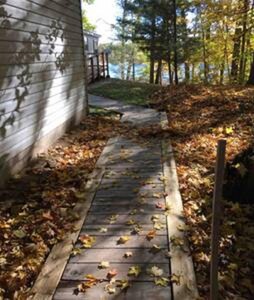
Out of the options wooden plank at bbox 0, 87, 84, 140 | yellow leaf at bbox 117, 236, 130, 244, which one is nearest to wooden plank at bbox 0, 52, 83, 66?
wooden plank at bbox 0, 87, 84, 140

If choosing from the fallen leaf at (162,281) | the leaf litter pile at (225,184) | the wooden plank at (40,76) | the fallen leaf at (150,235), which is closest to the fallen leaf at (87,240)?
the fallen leaf at (150,235)

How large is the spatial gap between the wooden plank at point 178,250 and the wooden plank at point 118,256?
12 cm

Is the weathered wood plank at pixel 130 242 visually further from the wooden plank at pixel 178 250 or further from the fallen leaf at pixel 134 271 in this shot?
the fallen leaf at pixel 134 271

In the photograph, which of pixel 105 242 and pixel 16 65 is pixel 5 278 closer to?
pixel 105 242

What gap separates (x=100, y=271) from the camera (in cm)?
311

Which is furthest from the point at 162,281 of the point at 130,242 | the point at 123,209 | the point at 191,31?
the point at 191,31

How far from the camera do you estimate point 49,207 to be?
4.38 meters

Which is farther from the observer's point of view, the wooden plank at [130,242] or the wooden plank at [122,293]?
the wooden plank at [130,242]

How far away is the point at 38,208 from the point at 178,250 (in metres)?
1.88

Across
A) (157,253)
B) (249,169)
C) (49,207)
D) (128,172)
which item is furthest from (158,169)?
(157,253)

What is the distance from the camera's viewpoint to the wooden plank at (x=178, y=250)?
2861 millimetres

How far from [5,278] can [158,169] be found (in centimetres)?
313

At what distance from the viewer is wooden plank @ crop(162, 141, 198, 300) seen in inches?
113

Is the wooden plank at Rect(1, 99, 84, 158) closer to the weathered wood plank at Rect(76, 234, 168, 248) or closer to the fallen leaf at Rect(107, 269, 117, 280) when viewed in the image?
the weathered wood plank at Rect(76, 234, 168, 248)
